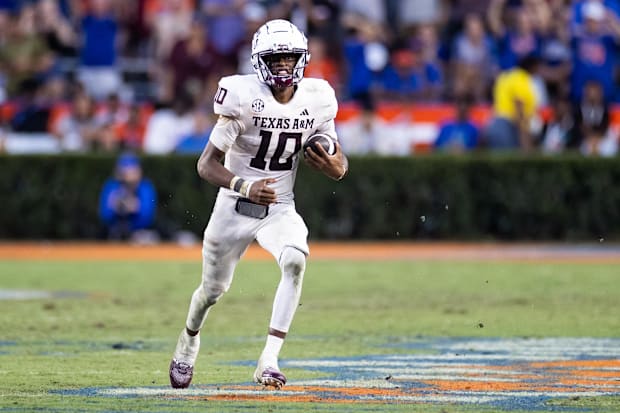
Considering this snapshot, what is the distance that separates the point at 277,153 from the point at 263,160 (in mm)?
99

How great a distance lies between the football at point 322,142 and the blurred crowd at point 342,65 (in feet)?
36.7

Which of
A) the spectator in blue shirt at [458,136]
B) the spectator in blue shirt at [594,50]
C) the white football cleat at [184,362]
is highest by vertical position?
the spectator in blue shirt at [594,50]

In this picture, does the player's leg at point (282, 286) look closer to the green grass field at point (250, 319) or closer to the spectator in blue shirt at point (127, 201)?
the green grass field at point (250, 319)

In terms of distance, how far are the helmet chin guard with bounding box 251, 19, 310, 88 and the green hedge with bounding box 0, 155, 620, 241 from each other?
36.6 ft

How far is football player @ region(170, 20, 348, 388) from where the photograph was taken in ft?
25.4

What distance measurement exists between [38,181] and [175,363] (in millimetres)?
12039

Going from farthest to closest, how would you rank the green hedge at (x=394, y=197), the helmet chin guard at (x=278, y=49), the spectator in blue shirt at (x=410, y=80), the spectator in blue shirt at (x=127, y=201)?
the spectator in blue shirt at (x=410, y=80) < the green hedge at (x=394, y=197) < the spectator in blue shirt at (x=127, y=201) < the helmet chin guard at (x=278, y=49)

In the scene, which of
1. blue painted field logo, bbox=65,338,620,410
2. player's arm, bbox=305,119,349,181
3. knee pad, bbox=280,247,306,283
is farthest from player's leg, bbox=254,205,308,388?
player's arm, bbox=305,119,349,181

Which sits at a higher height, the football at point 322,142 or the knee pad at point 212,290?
the football at point 322,142

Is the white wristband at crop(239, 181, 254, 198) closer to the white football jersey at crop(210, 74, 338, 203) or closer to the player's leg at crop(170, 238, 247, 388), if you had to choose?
the white football jersey at crop(210, 74, 338, 203)

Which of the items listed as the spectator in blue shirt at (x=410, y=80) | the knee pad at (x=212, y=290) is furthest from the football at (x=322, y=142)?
the spectator in blue shirt at (x=410, y=80)

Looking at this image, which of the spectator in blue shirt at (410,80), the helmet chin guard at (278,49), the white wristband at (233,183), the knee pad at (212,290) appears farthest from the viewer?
the spectator in blue shirt at (410,80)

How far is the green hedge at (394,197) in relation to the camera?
19.0m

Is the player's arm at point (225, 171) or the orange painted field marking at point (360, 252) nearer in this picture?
the player's arm at point (225, 171)
